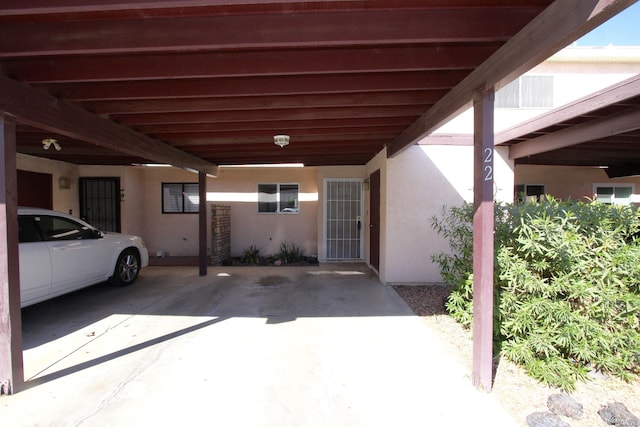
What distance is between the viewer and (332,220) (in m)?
9.46

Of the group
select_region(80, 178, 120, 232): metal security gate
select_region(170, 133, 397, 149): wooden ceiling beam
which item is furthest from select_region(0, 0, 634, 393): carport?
select_region(80, 178, 120, 232): metal security gate

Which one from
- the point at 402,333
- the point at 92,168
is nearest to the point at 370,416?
the point at 402,333

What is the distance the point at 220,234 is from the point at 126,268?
2.74 m

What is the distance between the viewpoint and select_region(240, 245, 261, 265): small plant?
30.5 feet

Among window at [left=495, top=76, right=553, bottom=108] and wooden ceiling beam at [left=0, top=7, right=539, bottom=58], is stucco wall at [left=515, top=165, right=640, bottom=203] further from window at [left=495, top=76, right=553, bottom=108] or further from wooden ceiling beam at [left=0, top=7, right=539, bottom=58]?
wooden ceiling beam at [left=0, top=7, right=539, bottom=58]

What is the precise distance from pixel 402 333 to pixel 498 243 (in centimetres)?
157

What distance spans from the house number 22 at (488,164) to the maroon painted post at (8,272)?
4071 mm

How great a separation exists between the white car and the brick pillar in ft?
7.49

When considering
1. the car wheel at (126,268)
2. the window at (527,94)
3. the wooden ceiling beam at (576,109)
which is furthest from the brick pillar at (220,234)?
the window at (527,94)

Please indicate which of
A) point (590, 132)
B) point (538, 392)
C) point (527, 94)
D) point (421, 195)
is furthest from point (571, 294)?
point (527, 94)

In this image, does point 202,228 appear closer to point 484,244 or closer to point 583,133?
point 484,244

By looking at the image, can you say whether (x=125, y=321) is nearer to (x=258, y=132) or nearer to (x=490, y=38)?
(x=258, y=132)

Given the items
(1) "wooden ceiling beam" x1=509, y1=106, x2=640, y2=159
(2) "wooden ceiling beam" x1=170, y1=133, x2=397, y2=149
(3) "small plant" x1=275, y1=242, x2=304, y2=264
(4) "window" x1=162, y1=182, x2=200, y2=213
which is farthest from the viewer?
(4) "window" x1=162, y1=182, x2=200, y2=213

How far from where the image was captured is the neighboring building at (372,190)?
6520 millimetres
